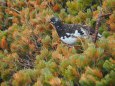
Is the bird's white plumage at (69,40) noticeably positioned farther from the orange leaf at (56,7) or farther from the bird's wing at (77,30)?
→ the orange leaf at (56,7)

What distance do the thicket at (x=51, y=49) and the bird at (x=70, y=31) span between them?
0.08 metres

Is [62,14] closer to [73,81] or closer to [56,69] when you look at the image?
[56,69]

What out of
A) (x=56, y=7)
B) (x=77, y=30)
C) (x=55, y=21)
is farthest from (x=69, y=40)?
(x=56, y=7)

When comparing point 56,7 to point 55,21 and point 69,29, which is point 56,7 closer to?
point 55,21

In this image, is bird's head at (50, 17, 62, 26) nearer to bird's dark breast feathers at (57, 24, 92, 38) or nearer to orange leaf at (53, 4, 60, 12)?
bird's dark breast feathers at (57, 24, 92, 38)

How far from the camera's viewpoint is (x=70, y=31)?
4020 millimetres

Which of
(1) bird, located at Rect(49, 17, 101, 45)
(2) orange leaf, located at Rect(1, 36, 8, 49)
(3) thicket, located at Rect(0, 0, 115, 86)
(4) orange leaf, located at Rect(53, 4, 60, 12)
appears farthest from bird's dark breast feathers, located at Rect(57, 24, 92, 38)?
(4) orange leaf, located at Rect(53, 4, 60, 12)

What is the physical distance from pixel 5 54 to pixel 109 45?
1723mm

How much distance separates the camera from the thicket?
2.73m

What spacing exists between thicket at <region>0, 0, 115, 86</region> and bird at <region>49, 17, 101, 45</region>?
0.08 m

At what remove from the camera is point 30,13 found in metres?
4.88

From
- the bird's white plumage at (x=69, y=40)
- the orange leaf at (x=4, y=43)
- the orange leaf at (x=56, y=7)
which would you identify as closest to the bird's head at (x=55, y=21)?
the bird's white plumage at (x=69, y=40)

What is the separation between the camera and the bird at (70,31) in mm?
3734

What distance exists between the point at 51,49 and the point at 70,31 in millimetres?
350
